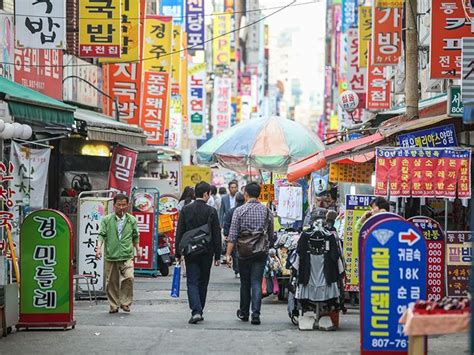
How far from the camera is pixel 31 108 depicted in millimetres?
12320

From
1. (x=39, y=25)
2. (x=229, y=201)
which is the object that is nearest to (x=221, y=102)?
(x=229, y=201)

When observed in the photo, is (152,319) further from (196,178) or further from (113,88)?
(196,178)

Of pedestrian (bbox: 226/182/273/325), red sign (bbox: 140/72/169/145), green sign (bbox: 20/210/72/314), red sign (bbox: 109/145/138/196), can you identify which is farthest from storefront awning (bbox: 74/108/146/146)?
green sign (bbox: 20/210/72/314)

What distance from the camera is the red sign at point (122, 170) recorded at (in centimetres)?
2186

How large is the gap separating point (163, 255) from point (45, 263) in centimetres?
970

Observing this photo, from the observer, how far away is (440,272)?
559 inches

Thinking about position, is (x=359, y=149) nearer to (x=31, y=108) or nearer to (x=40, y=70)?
(x=31, y=108)

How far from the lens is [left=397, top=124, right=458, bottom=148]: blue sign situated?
1444 centimetres

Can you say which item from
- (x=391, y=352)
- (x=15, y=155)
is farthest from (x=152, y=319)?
(x=391, y=352)

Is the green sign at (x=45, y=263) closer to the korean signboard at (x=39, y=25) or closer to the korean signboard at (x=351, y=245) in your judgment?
the korean signboard at (x=351, y=245)

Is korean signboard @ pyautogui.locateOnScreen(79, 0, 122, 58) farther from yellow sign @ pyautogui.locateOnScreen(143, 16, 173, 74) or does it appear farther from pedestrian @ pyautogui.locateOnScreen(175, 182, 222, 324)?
pedestrian @ pyautogui.locateOnScreen(175, 182, 222, 324)

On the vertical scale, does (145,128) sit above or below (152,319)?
above

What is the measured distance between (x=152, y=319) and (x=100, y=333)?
1755mm

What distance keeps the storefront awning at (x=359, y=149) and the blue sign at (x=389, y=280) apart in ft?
14.7
